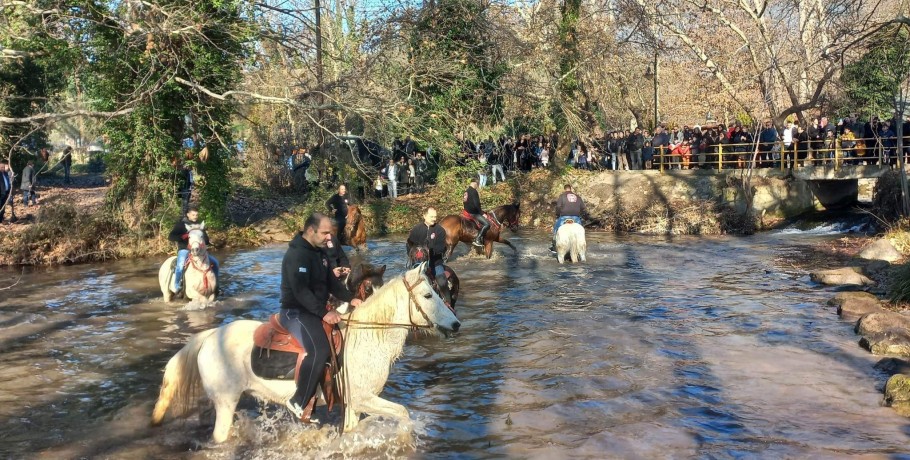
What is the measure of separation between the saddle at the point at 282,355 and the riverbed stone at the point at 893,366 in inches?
283

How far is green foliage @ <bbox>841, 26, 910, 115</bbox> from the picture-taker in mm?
19047

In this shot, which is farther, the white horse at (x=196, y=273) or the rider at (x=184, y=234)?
the rider at (x=184, y=234)

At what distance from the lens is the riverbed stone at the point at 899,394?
339 inches

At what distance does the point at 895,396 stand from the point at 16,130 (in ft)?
80.5

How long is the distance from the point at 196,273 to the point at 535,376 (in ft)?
23.4

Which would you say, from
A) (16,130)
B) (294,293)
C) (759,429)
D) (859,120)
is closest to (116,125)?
(16,130)

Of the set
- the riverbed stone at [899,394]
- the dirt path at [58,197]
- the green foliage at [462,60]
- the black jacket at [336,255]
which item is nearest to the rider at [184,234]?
the black jacket at [336,255]

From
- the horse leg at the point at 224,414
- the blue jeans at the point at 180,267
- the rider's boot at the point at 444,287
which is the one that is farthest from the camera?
the blue jeans at the point at 180,267

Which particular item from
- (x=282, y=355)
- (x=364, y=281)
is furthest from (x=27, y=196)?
(x=282, y=355)

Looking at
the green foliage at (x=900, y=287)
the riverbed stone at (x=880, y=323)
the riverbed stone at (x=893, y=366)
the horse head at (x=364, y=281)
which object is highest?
the horse head at (x=364, y=281)

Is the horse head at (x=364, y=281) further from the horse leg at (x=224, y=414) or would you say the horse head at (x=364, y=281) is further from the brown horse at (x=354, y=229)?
the brown horse at (x=354, y=229)

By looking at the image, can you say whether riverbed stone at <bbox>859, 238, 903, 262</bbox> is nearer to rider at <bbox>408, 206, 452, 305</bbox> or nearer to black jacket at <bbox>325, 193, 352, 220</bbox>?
rider at <bbox>408, 206, 452, 305</bbox>

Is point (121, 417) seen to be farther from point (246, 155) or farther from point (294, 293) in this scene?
point (246, 155)

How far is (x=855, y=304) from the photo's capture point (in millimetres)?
13273
